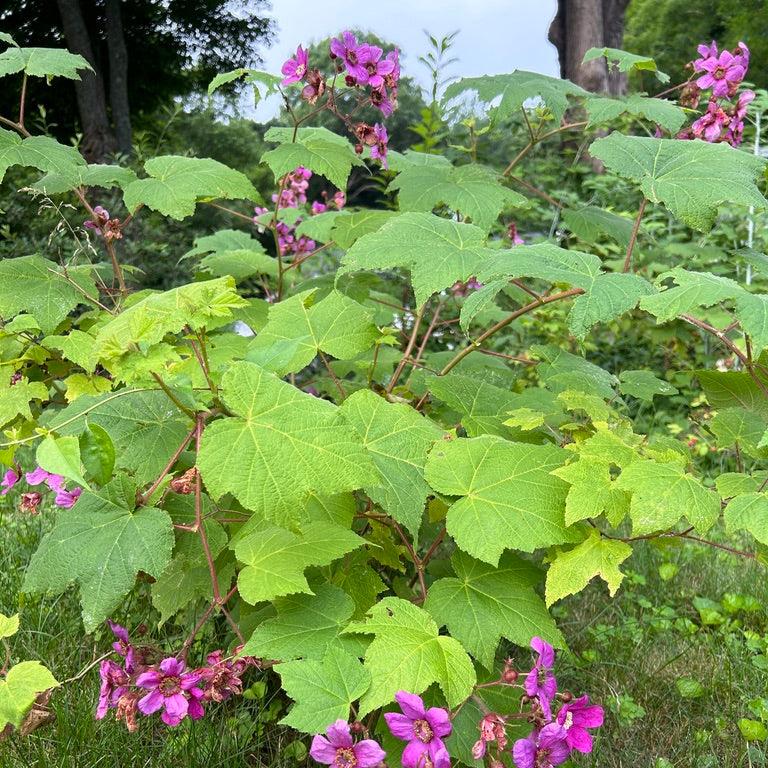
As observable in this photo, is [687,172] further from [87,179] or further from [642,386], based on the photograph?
[87,179]

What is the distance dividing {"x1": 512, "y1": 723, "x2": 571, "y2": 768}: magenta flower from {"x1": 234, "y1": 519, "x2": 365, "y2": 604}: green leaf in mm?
389

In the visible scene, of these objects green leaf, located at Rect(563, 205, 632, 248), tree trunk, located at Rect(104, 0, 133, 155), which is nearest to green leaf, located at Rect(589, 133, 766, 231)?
green leaf, located at Rect(563, 205, 632, 248)

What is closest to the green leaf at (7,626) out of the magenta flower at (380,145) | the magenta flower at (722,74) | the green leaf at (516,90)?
the magenta flower at (380,145)

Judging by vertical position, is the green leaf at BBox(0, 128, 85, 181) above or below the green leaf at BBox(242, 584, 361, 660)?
above

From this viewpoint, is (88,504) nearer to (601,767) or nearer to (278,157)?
(278,157)

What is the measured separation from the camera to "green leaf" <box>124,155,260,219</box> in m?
1.88

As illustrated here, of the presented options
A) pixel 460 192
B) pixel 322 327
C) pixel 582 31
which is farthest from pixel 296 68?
pixel 582 31

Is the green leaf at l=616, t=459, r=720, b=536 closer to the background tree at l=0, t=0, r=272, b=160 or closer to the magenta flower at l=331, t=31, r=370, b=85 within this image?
the magenta flower at l=331, t=31, r=370, b=85

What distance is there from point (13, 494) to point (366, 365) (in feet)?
7.40

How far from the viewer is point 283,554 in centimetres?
125

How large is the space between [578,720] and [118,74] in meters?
9.78

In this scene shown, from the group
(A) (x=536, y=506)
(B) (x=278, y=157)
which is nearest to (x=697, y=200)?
(A) (x=536, y=506)

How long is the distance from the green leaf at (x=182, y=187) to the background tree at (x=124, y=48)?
24.2ft

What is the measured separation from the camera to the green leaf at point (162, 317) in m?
1.18
